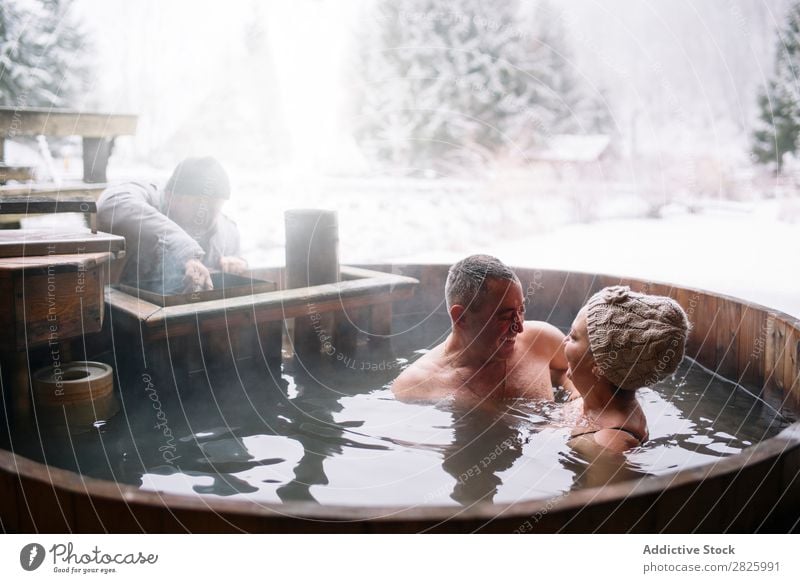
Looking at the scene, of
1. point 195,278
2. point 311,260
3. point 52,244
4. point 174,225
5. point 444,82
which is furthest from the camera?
point 444,82

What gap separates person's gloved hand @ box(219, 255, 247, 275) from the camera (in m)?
3.60

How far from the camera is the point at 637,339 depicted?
2.03 meters

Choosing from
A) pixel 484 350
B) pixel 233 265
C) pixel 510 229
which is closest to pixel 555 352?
pixel 484 350

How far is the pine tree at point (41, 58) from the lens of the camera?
5824mm

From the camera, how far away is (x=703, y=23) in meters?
7.82

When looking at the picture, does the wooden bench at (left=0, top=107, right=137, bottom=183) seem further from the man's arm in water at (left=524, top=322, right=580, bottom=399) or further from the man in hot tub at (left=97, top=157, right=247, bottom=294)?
the man's arm in water at (left=524, top=322, right=580, bottom=399)

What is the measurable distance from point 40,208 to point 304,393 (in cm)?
119

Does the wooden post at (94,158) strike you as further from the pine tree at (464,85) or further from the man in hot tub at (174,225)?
the pine tree at (464,85)

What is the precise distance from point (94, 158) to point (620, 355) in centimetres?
340

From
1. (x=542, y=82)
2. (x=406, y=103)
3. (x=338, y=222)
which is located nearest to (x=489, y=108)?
(x=542, y=82)

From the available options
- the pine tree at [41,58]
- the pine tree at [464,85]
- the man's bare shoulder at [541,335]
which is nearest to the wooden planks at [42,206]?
the man's bare shoulder at [541,335]

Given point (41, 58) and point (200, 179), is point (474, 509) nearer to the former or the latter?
point (200, 179)

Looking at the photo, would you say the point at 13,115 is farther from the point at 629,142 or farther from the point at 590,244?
the point at 629,142

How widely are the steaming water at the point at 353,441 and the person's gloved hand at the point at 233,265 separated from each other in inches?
29.3
